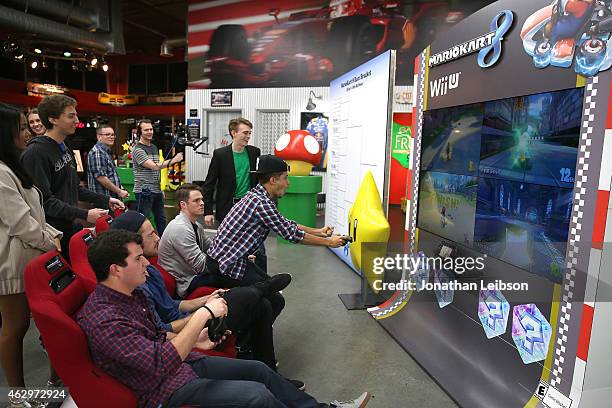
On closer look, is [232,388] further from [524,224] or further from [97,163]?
[97,163]

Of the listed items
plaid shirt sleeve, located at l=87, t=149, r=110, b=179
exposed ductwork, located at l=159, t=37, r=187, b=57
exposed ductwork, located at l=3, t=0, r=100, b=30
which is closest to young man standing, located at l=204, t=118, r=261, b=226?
plaid shirt sleeve, located at l=87, t=149, r=110, b=179

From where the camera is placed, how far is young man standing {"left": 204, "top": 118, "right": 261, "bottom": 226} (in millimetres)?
4305

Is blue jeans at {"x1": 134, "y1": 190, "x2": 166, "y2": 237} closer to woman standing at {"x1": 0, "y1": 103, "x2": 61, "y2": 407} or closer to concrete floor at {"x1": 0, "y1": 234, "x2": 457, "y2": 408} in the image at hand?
concrete floor at {"x1": 0, "y1": 234, "x2": 457, "y2": 408}

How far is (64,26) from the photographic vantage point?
8148 mm

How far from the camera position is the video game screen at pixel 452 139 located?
2637mm

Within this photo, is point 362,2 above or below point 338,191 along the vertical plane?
above

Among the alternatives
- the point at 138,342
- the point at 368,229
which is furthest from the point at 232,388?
the point at 368,229

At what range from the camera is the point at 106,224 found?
7.80 ft

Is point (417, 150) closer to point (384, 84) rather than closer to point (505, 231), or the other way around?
point (384, 84)

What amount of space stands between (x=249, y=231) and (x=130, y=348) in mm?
1249

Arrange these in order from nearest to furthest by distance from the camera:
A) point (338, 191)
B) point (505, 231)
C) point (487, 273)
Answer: point (505, 231)
point (487, 273)
point (338, 191)

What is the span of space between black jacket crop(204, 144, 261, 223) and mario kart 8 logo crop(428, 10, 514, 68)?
241 cm

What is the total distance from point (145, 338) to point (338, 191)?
3.82m

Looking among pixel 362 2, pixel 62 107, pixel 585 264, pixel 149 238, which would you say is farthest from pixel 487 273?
pixel 362 2
